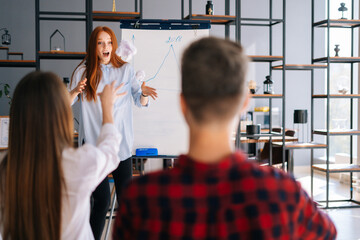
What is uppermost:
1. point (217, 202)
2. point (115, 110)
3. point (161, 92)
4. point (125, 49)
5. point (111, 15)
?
point (111, 15)

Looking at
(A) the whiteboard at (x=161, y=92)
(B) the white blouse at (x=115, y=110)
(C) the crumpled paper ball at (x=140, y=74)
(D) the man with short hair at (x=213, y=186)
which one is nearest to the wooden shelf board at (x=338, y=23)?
(A) the whiteboard at (x=161, y=92)

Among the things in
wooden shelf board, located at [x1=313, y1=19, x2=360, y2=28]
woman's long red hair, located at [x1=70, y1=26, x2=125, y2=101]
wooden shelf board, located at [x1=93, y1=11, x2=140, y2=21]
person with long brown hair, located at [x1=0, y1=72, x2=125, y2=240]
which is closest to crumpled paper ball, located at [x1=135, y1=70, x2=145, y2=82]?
woman's long red hair, located at [x1=70, y1=26, x2=125, y2=101]

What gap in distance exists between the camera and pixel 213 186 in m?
0.71

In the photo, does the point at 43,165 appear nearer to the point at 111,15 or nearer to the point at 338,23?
the point at 111,15

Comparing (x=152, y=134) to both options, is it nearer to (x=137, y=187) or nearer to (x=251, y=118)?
(x=137, y=187)

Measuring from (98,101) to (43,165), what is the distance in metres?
1.44

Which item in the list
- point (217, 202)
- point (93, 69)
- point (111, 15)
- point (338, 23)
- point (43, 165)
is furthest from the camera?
point (338, 23)

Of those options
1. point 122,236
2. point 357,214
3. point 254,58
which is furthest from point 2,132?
point 357,214

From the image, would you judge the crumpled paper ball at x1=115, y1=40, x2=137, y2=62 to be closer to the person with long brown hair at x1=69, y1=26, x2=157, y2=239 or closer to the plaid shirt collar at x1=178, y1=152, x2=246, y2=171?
the person with long brown hair at x1=69, y1=26, x2=157, y2=239

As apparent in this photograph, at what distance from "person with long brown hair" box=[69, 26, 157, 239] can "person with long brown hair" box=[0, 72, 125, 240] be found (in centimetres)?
130

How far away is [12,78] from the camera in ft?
21.3

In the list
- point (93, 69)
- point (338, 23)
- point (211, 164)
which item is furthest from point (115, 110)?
point (338, 23)

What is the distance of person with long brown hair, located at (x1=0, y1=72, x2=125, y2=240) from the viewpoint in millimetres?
1089

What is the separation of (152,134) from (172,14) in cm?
400
